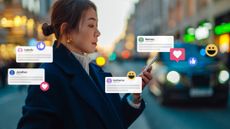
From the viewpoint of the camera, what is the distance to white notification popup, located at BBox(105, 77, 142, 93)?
7.19ft

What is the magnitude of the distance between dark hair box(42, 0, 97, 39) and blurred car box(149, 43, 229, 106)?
699 centimetres

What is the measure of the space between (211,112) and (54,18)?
7860mm

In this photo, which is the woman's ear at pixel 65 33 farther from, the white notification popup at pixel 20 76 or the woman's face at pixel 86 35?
the white notification popup at pixel 20 76

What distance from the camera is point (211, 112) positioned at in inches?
368

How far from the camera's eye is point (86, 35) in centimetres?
192

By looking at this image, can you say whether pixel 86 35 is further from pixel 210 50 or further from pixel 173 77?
pixel 173 77

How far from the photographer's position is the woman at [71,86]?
1770 millimetres

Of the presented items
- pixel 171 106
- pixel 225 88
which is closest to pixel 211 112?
pixel 225 88

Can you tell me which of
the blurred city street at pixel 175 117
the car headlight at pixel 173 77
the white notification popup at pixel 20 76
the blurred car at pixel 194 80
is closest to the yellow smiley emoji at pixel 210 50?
the white notification popup at pixel 20 76

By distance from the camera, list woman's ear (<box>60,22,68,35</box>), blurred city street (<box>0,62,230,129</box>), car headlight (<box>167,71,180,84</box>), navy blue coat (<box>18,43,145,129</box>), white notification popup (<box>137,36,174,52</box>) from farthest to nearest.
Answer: car headlight (<box>167,71,180,84</box>), blurred city street (<box>0,62,230,129</box>), white notification popup (<box>137,36,174,52</box>), woman's ear (<box>60,22,68,35</box>), navy blue coat (<box>18,43,145,129</box>)

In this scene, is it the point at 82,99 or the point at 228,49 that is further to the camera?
the point at 228,49

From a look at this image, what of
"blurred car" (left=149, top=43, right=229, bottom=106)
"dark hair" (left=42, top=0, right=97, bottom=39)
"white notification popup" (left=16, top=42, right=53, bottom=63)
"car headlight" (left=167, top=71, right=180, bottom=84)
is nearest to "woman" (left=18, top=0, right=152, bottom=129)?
"dark hair" (left=42, top=0, right=97, bottom=39)

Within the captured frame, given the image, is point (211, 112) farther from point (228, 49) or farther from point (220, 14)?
point (220, 14)

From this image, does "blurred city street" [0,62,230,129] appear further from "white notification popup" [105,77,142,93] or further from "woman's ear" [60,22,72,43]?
"woman's ear" [60,22,72,43]
